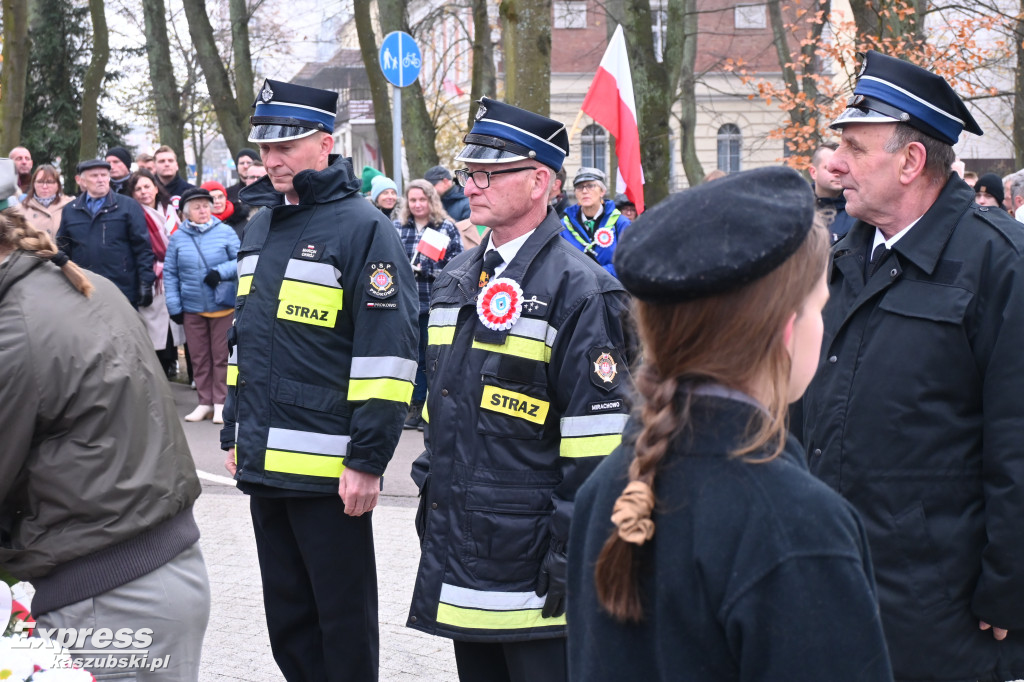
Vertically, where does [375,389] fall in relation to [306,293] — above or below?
below

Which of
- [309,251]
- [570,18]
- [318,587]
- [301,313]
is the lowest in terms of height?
[318,587]

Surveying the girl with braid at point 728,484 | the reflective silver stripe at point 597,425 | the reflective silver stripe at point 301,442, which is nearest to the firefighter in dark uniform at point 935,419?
the reflective silver stripe at point 597,425

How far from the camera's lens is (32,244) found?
302 cm

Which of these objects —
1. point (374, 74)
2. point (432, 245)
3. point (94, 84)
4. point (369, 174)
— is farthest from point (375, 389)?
point (374, 74)

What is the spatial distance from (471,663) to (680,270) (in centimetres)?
224

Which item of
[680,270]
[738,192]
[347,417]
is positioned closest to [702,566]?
[680,270]

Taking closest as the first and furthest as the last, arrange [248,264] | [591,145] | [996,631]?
1. [996,631]
2. [248,264]
3. [591,145]

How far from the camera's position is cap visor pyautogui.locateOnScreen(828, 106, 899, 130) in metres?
3.15

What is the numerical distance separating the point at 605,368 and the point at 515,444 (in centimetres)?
36

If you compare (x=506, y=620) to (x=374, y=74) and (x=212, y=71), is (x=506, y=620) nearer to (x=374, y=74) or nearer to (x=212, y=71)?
(x=374, y=74)

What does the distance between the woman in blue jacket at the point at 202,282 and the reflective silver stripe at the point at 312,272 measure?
266 inches

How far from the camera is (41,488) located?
294 centimetres

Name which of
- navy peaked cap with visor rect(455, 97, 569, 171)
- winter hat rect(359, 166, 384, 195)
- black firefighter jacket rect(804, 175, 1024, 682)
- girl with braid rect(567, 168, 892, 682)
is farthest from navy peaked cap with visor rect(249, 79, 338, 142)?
winter hat rect(359, 166, 384, 195)

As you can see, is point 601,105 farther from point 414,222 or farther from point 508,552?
point 508,552
